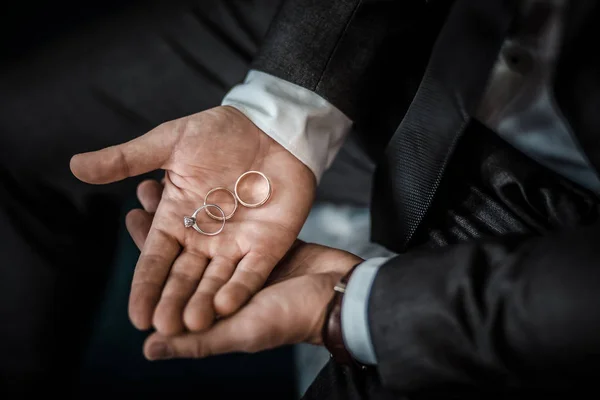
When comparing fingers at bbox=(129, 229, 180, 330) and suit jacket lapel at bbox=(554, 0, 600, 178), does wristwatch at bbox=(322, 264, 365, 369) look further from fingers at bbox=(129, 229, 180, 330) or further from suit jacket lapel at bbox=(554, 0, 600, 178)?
suit jacket lapel at bbox=(554, 0, 600, 178)

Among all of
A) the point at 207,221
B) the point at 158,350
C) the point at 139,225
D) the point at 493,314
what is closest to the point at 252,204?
the point at 207,221

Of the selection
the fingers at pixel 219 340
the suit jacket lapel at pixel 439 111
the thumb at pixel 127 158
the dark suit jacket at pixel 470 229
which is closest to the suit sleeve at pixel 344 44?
the dark suit jacket at pixel 470 229

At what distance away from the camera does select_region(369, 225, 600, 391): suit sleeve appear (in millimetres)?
551

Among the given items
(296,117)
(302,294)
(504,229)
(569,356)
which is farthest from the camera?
(296,117)

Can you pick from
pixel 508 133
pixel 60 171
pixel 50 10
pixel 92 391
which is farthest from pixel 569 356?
pixel 50 10

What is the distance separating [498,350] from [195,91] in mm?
784

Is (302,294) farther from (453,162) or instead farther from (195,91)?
(195,91)

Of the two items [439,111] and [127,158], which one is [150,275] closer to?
[127,158]

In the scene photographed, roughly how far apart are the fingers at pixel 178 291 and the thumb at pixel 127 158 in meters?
0.15

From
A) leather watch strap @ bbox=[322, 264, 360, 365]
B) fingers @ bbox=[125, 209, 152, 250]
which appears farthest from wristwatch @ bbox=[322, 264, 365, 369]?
fingers @ bbox=[125, 209, 152, 250]

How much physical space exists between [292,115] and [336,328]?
381 millimetres

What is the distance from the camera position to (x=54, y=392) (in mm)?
898

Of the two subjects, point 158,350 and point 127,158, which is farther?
point 127,158

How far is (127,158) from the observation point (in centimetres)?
77
